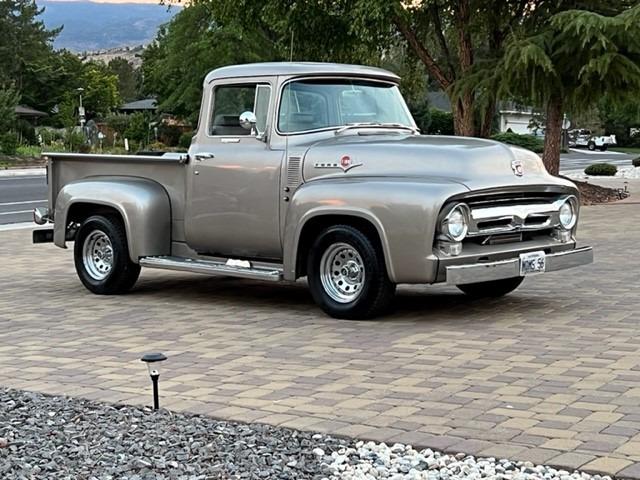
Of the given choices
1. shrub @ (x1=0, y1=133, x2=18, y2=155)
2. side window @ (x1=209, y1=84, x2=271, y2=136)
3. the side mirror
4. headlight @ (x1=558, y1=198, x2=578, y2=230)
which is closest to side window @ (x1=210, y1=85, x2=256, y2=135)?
side window @ (x1=209, y1=84, x2=271, y2=136)

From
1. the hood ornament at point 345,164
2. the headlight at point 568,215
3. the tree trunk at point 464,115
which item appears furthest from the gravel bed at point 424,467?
the tree trunk at point 464,115

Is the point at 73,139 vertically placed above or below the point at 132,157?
above

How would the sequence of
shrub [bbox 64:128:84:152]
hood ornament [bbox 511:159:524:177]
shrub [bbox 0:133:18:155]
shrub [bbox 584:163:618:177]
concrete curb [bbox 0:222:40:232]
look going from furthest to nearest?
shrub [bbox 64:128:84:152], shrub [bbox 0:133:18:155], shrub [bbox 584:163:618:177], concrete curb [bbox 0:222:40:232], hood ornament [bbox 511:159:524:177]

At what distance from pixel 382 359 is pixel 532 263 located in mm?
1877

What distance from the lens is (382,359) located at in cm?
698

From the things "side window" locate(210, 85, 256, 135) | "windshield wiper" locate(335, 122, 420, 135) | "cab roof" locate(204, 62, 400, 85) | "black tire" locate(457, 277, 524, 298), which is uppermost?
"cab roof" locate(204, 62, 400, 85)

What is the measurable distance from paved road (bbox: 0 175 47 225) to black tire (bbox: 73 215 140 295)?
30.2ft

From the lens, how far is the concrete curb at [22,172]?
3697 cm

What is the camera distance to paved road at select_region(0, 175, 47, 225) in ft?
66.6

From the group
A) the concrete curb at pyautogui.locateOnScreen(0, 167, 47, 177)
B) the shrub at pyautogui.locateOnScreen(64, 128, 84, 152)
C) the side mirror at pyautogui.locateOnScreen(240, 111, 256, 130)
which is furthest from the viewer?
the shrub at pyautogui.locateOnScreen(64, 128, 84, 152)

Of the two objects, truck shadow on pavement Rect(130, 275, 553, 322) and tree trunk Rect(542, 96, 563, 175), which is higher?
tree trunk Rect(542, 96, 563, 175)

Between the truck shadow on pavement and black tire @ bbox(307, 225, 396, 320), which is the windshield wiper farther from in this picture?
the truck shadow on pavement

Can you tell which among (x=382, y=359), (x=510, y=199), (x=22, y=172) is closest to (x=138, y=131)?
(x=22, y=172)

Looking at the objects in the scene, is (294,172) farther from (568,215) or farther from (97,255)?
(97,255)
